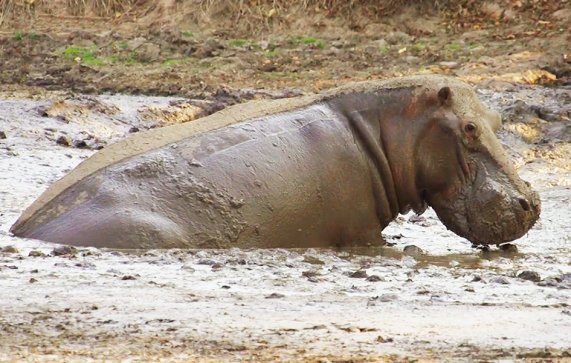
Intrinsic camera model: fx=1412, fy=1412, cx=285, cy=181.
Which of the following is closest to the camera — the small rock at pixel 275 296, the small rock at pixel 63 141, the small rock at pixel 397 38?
the small rock at pixel 275 296

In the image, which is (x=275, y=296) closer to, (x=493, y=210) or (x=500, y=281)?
(x=500, y=281)

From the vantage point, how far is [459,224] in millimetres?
8195

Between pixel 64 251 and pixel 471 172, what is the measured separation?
247 cm

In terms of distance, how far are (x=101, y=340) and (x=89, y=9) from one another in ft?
52.1

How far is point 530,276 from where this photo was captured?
→ 6.79 metres

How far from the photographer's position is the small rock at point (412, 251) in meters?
8.05

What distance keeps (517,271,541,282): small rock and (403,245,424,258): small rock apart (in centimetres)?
121

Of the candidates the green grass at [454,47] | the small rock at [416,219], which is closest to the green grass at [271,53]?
the green grass at [454,47]

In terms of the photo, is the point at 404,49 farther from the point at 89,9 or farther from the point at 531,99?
the point at 89,9

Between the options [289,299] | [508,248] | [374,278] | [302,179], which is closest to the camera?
[289,299]

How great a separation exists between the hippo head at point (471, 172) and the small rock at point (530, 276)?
126cm

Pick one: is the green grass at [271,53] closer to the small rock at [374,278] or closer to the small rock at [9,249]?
the small rock at [9,249]

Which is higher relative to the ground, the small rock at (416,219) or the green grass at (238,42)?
the green grass at (238,42)

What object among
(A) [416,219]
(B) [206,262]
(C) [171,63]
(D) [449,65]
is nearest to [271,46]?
(C) [171,63]
